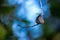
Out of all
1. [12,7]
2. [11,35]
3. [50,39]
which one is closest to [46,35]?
[50,39]

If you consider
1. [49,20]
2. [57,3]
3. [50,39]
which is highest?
[57,3]

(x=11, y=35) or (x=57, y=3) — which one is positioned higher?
(x=57, y=3)

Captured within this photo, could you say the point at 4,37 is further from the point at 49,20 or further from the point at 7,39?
the point at 49,20

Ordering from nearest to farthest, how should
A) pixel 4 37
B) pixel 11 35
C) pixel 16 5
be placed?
pixel 4 37 → pixel 11 35 → pixel 16 5

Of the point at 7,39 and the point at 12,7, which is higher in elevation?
the point at 12,7

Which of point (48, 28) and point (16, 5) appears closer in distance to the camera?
point (48, 28)

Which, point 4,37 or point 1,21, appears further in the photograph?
point 1,21

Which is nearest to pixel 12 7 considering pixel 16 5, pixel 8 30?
pixel 16 5

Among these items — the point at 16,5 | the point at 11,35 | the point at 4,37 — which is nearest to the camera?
the point at 4,37

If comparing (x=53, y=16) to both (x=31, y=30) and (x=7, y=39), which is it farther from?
(x=7, y=39)
